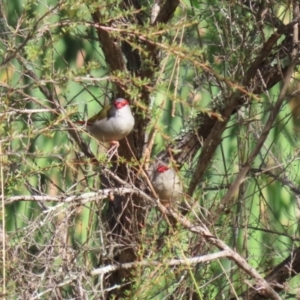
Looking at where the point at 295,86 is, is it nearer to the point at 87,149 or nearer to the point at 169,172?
the point at 169,172

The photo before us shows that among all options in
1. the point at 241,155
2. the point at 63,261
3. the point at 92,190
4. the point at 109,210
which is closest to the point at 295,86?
the point at 241,155

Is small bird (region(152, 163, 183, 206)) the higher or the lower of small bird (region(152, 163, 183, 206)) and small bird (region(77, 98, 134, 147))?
the lower

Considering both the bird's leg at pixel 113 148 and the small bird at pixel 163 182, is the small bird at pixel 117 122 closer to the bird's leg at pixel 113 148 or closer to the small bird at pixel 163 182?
the bird's leg at pixel 113 148

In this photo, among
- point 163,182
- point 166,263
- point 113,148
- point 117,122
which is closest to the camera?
point 166,263

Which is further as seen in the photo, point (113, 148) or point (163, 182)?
point (163, 182)

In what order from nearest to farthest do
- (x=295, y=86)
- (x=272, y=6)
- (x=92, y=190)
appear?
1. (x=92, y=190)
2. (x=272, y=6)
3. (x=295, y=86)

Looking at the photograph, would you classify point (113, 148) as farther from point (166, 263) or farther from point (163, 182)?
point (166, 263)

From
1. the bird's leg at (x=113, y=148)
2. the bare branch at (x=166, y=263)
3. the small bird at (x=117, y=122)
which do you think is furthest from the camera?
the small bird at (x=117, y=122)

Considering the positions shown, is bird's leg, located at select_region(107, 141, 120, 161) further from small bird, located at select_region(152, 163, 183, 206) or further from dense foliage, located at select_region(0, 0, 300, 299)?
small bird, located at select_region(152, 163, 183, 206)

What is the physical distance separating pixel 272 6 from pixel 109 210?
1421mm

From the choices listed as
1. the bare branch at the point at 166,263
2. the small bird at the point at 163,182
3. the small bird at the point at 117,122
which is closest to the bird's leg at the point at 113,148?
the small bird at the point at 117,122

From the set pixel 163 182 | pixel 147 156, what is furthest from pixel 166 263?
pixel 163 182

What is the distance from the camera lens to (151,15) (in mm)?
4070

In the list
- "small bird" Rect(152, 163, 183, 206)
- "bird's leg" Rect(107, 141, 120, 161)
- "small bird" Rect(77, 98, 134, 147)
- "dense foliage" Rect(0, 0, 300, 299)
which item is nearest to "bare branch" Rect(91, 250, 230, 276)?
"dense foliage" Rect(0, 0, 300, 299)
